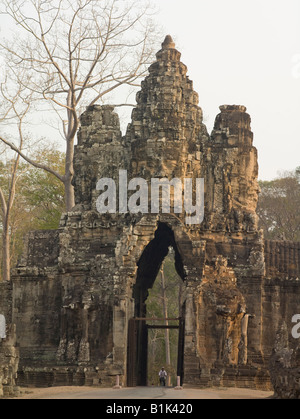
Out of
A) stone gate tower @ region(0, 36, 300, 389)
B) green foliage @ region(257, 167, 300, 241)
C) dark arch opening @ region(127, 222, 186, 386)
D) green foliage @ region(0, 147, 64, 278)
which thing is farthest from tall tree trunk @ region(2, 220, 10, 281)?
green foliage @ region(257, 167, 300, 241)

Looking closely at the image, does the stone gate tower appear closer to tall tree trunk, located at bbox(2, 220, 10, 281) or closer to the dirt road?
the dirt road

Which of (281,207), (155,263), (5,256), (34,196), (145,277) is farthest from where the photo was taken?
(281,207)

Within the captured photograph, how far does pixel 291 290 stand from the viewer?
32.7 meters

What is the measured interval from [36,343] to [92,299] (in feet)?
9.47

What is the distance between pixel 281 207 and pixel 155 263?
19.6m

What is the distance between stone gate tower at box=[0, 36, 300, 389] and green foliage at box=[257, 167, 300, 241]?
1878cm

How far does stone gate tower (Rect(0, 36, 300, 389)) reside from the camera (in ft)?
101

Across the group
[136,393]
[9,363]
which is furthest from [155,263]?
[9,363]

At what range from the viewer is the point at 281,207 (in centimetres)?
5403

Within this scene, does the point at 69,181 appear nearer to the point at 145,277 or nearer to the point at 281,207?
the point at 145,277

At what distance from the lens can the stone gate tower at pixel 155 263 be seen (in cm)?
3064

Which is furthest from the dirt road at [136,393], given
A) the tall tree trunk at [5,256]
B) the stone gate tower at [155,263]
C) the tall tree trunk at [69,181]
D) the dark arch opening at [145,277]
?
the tall tree trunk at [5,256]

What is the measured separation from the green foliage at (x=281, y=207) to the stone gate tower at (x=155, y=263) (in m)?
18.8

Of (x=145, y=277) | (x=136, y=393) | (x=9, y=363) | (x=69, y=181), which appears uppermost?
(x=69, y=181)
